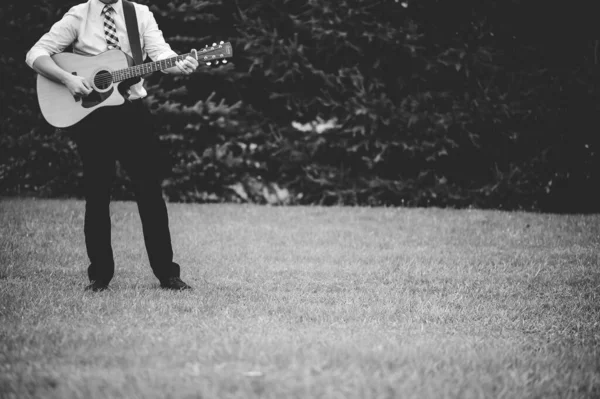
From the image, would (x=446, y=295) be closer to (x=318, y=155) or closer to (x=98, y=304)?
(x=98, y=304)

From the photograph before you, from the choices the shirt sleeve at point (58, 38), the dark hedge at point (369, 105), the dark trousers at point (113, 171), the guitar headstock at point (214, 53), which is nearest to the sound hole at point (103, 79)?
the dark trousers at point (113, 171)

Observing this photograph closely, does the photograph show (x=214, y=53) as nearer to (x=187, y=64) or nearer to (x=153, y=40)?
(x=187, y=64)

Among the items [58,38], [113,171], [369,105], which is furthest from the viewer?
[369,105]

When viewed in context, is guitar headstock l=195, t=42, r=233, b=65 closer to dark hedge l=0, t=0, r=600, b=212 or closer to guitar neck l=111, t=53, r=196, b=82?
guitar neck l=111, t=53, r=196, b=82

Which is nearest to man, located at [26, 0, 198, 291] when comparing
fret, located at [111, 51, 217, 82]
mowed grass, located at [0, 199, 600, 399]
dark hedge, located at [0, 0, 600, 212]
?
fret, located at [111, 51, 217, 82]

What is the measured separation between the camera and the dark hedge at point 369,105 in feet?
31.0

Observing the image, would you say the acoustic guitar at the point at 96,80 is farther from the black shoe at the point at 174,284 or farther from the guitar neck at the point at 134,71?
the black shoe at the point at 174,284

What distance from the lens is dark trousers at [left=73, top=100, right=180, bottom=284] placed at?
443 cm

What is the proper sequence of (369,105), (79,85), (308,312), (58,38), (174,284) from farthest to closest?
(369,105)
(174,284)
(58,38)
(79,85)
(308,312)

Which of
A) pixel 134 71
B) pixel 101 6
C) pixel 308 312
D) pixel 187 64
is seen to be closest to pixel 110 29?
pixel 101 6

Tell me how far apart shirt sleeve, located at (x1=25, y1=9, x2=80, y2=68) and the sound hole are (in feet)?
1.23

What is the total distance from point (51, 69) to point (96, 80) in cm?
34

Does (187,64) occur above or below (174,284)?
above

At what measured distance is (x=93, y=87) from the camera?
4.41 m
